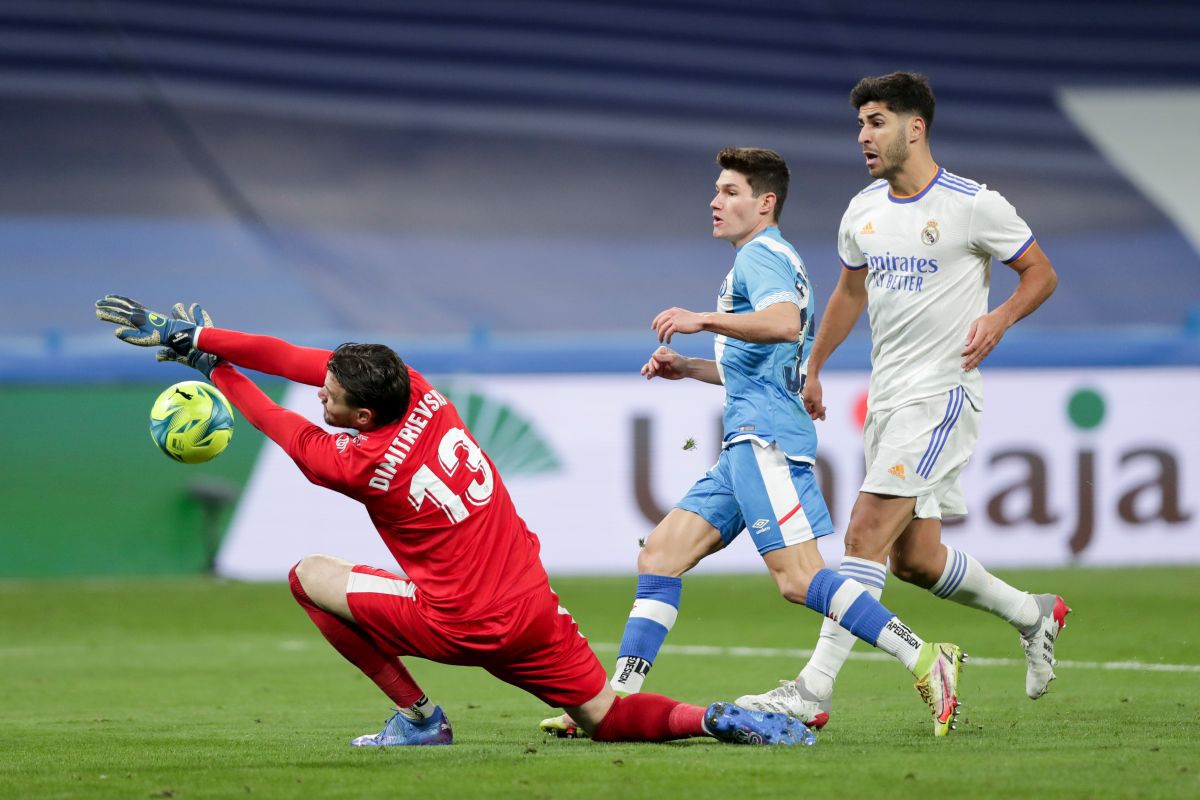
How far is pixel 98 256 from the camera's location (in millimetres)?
18891

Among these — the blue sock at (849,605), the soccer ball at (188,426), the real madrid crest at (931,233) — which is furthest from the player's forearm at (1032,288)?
the soccer ball at (188,426)

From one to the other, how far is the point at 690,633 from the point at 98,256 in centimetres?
1119

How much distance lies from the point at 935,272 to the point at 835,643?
4.28 feet

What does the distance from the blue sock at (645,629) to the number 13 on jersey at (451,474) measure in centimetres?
97

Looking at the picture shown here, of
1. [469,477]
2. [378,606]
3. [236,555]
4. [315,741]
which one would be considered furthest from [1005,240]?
[236,555]

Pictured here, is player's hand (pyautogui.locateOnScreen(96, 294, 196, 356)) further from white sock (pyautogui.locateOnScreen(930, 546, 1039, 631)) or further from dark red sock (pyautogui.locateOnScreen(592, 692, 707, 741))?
white sock (pyautogui.locateOnScreen(930, 546, 1039, 631))

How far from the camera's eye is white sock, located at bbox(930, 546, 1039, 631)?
6.09m

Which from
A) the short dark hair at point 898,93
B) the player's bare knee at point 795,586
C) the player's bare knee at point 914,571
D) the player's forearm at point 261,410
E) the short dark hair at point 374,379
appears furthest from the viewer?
the player's bare knee at point 914,571

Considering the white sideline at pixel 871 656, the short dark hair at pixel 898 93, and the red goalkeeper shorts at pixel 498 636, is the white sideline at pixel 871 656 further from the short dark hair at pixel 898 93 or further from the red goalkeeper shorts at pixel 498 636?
the red goalkeeper shorts at pixel 498 636

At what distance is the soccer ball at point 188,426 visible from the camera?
544cm

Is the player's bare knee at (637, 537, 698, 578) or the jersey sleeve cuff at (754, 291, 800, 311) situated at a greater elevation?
the jersey sleeve cuff at (754, 291, 800, 311)

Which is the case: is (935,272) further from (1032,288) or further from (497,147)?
(497,147)

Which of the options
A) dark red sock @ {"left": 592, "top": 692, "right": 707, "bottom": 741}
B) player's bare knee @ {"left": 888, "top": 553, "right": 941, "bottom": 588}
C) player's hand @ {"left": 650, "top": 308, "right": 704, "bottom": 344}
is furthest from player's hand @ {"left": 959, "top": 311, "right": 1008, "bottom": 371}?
dark red sock @ {"left": 592, "top": 692, "right": 707, "bottom": 741}

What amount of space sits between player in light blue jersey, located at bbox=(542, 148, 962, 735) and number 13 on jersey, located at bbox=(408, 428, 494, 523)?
0.69m
